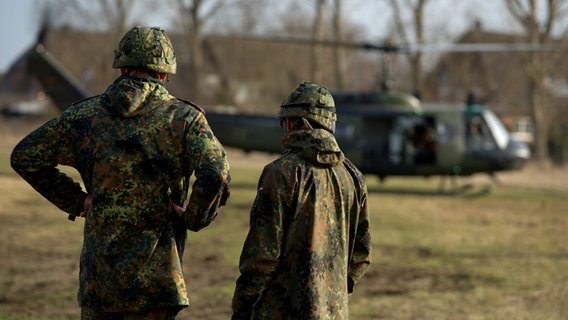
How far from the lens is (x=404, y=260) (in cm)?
1108

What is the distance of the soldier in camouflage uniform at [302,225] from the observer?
389 centimetres

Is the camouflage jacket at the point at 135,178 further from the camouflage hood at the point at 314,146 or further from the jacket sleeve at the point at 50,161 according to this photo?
the camouflage hood at the point at 314,146

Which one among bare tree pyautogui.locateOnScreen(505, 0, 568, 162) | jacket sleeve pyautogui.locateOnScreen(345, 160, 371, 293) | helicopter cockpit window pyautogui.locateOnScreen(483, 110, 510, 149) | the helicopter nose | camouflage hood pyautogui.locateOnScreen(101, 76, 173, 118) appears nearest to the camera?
camouflage hood pyautogui.locateOnScreen(101, 76, 173, 118)

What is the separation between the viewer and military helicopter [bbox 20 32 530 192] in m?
18.8

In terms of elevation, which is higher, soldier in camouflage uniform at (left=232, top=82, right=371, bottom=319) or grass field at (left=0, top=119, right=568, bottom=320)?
soldier in camouflage uniform at (left=232, top=82, right=371, bottom=319)

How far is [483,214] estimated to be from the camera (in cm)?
1680

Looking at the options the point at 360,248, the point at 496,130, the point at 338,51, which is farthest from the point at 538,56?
the point at 360,248

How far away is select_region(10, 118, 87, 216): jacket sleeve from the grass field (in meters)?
3.28

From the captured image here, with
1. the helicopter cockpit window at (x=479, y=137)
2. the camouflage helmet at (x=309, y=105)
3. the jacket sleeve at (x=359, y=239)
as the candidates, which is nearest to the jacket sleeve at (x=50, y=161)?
the camouflage helmet at (x=309, y=105)

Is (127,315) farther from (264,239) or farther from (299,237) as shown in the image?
(299,237)

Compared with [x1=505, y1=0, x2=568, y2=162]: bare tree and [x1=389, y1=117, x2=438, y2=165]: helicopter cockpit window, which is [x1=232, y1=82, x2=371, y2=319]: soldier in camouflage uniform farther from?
[x1=505, y1=0, x2=568, y2=162]: bare tree

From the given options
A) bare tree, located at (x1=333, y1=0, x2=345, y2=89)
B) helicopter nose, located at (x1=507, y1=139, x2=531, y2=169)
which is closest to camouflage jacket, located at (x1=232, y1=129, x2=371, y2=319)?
helicopter nose, located at (x1=507, y1=139, x2=531, y2=169)

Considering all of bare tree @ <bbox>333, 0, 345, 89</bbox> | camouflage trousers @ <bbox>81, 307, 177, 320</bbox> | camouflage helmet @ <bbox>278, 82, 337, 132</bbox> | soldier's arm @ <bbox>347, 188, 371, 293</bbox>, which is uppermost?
bare tree @ <bbox>333, 0, 345, 89</bbox>

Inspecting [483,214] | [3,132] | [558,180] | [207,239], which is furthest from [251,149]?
[3,132]
